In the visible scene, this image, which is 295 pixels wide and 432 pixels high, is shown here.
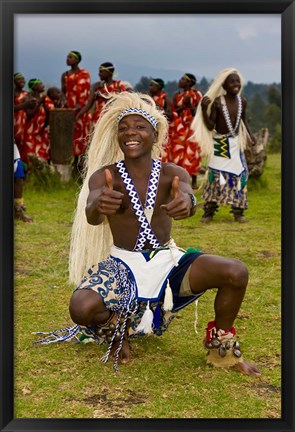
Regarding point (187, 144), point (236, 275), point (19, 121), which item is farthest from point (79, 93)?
point (236, 275)

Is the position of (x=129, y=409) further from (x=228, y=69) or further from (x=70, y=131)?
(x=70, y=131)

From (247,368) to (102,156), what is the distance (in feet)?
4.57

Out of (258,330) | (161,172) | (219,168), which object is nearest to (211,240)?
(219,168)

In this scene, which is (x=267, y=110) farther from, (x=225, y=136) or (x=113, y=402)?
(x=113, y=402)

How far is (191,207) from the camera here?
3502 millimetres

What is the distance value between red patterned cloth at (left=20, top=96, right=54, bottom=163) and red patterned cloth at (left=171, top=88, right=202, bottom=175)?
5.97 feet

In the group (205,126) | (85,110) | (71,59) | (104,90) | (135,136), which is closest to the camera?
(135,136)

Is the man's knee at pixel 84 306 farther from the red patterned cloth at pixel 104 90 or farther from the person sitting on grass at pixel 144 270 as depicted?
the red patterned cloth at pixel 104 90

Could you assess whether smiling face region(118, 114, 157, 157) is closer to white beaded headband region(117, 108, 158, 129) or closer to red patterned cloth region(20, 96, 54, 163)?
white beaded headband region(117, 108, 158, 129)

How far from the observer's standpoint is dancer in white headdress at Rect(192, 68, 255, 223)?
7082 millimetres

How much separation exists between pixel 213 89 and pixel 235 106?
0.28 m

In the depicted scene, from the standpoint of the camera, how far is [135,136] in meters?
3.72

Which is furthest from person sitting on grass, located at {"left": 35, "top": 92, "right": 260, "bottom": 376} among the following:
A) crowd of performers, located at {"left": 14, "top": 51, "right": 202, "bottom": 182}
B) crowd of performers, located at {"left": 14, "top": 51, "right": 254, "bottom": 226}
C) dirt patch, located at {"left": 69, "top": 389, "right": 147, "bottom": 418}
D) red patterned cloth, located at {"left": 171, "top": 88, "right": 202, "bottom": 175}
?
red patterned cloth, located at {"left": 171, "top": 88, "right": 202, "bottom": 175}

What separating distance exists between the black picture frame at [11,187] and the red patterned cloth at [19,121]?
239 inches
